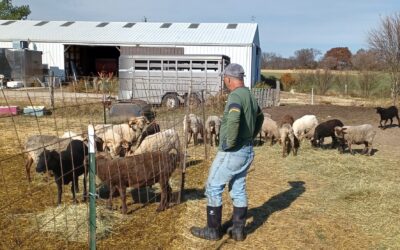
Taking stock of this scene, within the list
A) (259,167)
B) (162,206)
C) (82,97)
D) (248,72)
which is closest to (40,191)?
(162,206)

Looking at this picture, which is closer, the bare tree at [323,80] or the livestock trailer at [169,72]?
the livestock trailer at [169,72]

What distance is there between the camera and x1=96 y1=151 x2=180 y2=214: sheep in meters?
6.46

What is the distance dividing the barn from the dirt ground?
470 inches

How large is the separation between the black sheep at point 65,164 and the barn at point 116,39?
23.0 meters

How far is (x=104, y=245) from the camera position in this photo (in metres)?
5.48

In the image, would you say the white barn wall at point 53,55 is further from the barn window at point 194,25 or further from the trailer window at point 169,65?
the trailer window at point 169,65

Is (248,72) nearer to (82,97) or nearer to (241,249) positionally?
(82,97)

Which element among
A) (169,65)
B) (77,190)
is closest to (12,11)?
(169,65)

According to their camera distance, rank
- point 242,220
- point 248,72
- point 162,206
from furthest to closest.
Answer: point 248,72 < point 162,206 < point 242,220

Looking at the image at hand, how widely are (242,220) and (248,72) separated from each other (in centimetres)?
2782

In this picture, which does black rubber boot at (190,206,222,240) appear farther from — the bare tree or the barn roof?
the bare tree

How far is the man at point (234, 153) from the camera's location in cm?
527

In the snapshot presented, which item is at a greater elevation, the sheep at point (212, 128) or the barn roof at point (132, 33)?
the barn roof at point (132, 33)

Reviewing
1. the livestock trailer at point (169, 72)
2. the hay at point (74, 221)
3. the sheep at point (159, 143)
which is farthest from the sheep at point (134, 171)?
the livestock trailer at point (169, 72)
